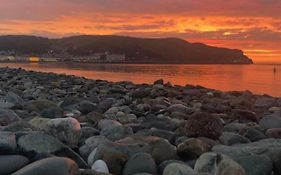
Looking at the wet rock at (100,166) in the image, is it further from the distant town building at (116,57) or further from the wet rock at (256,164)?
the distant town building at (116,57)

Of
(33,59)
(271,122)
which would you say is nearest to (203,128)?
(271,122)

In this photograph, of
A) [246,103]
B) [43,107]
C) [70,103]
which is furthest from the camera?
[246,103]

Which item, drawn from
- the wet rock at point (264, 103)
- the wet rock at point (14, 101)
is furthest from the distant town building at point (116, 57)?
the wet rock at point (14, 101)

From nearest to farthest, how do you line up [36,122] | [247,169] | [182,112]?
[247,169], [36,122], [182,112]

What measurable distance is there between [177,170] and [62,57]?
122 m

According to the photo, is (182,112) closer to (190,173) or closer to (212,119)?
(212,119)

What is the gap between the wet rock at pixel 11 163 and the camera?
12.5 feet

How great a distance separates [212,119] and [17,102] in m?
4.47

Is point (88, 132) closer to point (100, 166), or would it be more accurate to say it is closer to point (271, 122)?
point (100, 166)

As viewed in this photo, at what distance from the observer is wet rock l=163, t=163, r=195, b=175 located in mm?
3820

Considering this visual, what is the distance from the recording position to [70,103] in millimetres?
9219

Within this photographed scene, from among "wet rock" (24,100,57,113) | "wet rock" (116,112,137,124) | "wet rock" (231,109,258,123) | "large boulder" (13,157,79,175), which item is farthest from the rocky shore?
"wet rock" (24,100,57,113)

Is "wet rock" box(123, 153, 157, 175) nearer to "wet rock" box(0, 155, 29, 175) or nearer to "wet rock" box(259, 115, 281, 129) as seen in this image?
"wet rock" box(0, 155, 29, 175)

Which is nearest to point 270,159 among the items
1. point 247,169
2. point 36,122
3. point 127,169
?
point 247,169
